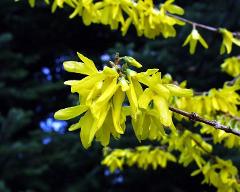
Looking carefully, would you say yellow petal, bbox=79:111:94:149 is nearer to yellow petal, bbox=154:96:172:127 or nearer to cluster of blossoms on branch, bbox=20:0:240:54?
yellow petal, bbox=154:96:172:127

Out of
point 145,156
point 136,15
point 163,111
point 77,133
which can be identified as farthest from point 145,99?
point 77,133

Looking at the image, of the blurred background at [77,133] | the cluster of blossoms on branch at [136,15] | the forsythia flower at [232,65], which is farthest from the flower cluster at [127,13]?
the blurred background at [77,133]

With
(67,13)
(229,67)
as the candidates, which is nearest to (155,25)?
(229,67)

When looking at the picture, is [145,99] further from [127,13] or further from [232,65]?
[232,65]

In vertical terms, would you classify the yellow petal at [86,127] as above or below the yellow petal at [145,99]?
below

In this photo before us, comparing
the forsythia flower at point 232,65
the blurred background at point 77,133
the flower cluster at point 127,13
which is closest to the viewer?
the flower cluster at point 127,13

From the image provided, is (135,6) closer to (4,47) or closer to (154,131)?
(154,131)

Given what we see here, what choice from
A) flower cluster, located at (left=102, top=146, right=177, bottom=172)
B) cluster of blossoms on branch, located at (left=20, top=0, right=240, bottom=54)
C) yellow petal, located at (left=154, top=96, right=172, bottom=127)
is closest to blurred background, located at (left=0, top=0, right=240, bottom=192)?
flower cluster, located at (left=102, top=146, right=177, bottom=172)

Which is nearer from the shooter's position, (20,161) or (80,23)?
(20,161)

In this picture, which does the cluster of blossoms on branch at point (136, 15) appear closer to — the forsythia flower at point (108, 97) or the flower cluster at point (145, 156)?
the flower cluster at point (145, 156)
